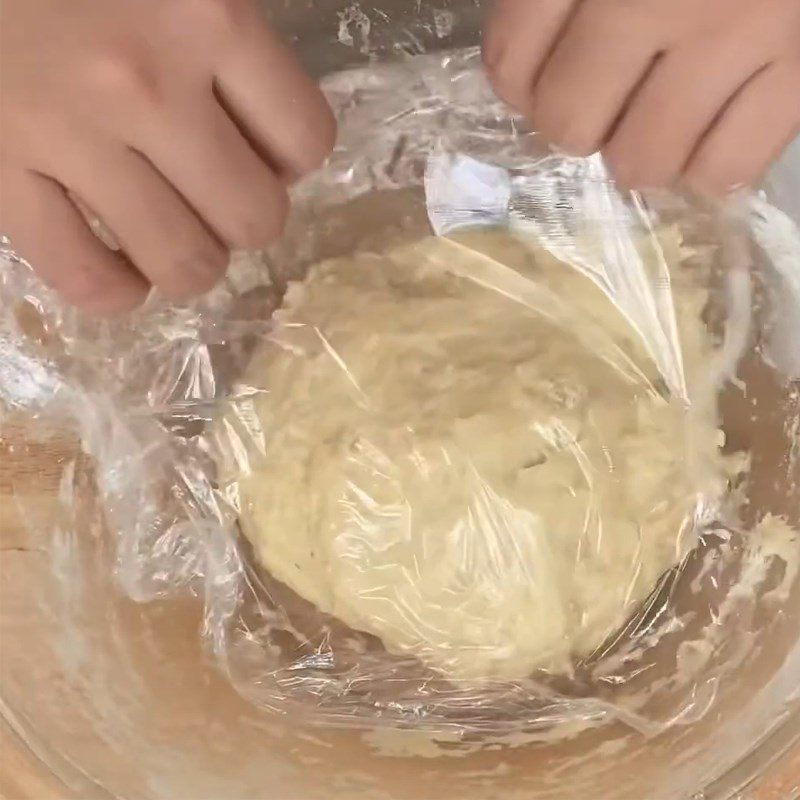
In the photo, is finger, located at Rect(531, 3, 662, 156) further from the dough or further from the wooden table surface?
the wooden table surface

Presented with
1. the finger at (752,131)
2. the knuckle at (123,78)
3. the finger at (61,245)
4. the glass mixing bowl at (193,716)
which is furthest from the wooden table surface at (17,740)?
the finger at (752,131)

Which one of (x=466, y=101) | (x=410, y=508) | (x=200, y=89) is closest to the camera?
(x=200, y=89)

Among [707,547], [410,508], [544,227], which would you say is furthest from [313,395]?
[707,547]

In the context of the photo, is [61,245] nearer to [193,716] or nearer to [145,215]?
[145,215]

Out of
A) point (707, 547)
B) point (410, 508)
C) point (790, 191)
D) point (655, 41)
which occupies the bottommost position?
point (707, 547)

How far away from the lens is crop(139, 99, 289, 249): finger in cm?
53

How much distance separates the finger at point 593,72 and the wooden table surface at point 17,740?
0.42m

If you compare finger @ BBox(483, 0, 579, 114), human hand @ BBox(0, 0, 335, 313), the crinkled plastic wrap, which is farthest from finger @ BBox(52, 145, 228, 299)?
finger @ BBox(483, 0, 579, 114)

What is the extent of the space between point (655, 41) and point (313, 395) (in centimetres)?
33

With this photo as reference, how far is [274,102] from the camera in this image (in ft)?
1.78

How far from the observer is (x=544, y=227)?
2.32 ft

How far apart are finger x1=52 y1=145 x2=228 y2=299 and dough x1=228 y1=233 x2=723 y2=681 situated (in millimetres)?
118

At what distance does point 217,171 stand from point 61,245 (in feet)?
0.36

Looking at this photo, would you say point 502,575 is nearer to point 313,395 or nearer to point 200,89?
point 313,395
